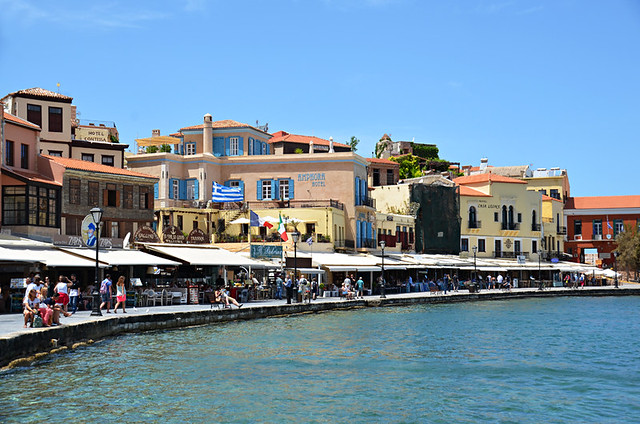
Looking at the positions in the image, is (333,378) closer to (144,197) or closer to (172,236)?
(172,236)

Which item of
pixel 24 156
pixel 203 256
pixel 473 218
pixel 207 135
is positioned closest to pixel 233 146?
pixel 207 135

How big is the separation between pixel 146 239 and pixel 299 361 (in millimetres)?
17863

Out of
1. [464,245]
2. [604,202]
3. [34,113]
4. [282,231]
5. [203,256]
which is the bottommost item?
[203,256]

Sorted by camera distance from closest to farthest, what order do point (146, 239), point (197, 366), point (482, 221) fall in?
point (197, 366), point (146, 239), point (482, 221)

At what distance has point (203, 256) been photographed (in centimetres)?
3784

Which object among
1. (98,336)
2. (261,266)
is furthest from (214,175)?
(98,336)

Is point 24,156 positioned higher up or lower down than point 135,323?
higher up

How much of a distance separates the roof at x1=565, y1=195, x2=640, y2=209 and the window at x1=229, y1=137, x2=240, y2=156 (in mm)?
42173

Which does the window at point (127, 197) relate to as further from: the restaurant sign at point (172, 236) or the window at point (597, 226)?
the window at point (597, 226)

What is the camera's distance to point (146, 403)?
15914mm

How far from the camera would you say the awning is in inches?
1435

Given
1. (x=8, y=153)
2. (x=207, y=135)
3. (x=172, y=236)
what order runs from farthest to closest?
(x=207, y=135)
(x=172, y=236)
(x=8, y=153)

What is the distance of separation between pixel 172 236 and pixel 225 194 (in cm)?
1008

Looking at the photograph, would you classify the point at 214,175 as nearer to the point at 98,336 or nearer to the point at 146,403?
the point at 98,336
